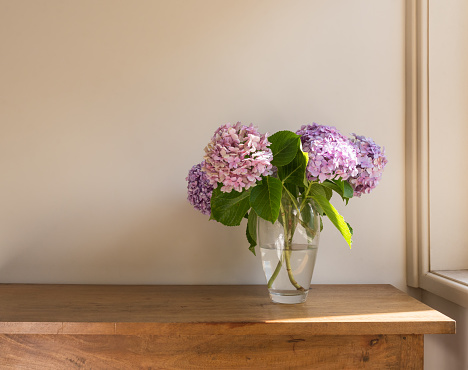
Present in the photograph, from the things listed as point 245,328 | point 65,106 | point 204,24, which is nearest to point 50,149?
point 65,106

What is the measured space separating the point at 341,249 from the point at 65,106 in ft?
2.99

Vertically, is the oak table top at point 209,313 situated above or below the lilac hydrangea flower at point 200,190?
below

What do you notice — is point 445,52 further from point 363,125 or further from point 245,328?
point 245,328

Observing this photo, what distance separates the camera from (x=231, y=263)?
Result: 1340mm

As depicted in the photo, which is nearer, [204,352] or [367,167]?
[204,352]

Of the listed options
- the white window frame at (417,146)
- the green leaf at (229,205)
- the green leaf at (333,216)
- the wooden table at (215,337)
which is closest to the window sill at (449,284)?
the white window frame at (417,146)

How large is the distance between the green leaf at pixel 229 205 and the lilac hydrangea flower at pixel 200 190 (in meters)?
0.04

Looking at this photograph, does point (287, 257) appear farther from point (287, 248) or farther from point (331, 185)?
point (331, 185)

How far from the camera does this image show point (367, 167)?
3.41ft

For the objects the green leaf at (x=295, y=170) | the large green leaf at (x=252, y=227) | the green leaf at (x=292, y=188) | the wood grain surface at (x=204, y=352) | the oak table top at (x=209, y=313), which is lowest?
the wood grain surface at (x=204, y=352)

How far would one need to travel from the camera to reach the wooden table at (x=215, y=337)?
905mm

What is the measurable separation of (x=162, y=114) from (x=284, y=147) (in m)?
0.49

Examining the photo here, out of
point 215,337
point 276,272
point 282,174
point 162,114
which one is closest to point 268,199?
point 282,174

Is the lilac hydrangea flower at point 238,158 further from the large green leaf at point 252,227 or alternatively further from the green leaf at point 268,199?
the large green leaf at point 252,227
